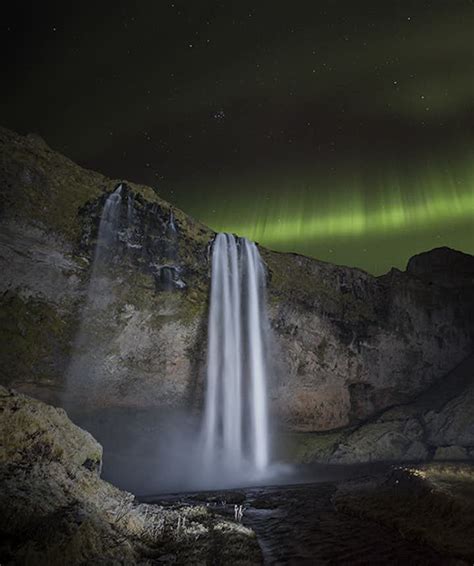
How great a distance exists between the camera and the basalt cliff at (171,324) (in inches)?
647

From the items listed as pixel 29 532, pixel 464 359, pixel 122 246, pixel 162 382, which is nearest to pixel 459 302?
pixel 464 359

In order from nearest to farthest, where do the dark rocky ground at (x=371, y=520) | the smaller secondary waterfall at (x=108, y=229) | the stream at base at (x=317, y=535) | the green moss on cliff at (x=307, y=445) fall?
the stream at base at (x=317, y=535)
the dark rocky ground at (x=371, y=520)
the smaller secondary waterfall at (x=108, y=229)
the green moss on cliff at (x=307, y=445)

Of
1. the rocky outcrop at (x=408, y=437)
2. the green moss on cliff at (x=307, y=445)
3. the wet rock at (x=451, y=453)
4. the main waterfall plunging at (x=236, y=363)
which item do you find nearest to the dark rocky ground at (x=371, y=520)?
the wet rock at (x=451, y=453)

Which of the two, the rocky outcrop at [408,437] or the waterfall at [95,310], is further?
the rocky outcrop at [408,437]

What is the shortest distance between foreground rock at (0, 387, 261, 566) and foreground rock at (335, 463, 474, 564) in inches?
133

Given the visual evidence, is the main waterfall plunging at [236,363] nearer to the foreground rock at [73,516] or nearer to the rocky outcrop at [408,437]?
the rocky outcrop at [408,437]

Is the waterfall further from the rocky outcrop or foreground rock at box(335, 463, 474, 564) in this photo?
the rocky outcrop

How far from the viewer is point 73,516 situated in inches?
221

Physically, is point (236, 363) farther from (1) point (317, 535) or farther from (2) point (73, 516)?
(2) point (73, 516)

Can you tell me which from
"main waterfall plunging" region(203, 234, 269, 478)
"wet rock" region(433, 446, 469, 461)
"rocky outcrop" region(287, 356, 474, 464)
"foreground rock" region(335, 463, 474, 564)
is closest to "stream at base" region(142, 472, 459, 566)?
"foreground rock" region(335, 463, 474, 564)

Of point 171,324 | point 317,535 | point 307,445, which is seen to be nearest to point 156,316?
point 171,324

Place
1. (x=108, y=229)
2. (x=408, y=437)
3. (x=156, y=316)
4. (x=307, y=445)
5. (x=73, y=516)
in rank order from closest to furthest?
(x=73, y=516), (x=108, y=229), (x=156, y=316), (x=408, y=437), (x=307, y=445)

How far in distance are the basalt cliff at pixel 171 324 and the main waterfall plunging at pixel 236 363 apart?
0.69 metres

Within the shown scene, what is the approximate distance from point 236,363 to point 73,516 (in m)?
15.8
